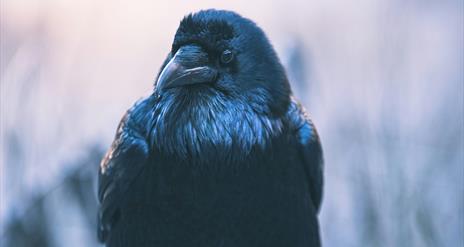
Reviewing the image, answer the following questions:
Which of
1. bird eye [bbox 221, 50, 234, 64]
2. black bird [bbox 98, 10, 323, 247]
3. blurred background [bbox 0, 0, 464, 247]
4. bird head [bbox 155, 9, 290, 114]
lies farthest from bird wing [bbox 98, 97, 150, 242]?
blurred background [bbox 0, 0, 464, 247]

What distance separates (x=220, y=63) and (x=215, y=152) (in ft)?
1.01

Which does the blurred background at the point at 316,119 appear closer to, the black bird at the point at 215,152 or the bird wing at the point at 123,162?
the bird wing at the point at 123,162

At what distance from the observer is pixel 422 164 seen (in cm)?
536

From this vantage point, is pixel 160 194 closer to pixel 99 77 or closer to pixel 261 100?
pixel 261 100

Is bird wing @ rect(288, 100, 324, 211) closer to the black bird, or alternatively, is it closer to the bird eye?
the black bird

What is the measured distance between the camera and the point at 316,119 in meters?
6.21

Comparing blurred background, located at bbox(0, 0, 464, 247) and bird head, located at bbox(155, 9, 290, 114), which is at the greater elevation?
bird head, located at bbox(155, 9, 290, 114)

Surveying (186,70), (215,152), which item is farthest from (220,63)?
(215,152)

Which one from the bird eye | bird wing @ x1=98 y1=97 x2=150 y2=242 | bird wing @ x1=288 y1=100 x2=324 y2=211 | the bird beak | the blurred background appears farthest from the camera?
the blurred background

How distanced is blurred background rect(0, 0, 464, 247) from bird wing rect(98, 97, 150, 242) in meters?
0.52

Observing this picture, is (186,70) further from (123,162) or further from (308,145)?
(308,145)

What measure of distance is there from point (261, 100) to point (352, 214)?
1.41m

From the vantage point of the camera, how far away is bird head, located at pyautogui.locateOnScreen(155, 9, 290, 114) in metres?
3.86

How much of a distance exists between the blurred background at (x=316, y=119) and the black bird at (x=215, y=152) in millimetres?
749
